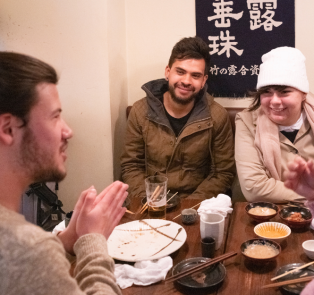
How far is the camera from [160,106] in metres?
Result: 2.52

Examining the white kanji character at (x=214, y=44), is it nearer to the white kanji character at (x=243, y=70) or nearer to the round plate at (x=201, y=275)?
the white kanji character at (x=243, y=70)

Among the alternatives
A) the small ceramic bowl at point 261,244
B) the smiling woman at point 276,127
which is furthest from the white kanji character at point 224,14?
the small ceramic bowl at point 261,244

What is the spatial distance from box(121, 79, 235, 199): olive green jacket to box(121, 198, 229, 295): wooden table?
0.62 metres

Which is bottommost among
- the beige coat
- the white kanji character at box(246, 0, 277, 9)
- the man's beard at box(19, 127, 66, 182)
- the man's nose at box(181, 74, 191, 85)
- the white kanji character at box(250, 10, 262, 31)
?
the beige coat

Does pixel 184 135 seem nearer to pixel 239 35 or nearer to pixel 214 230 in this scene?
pixel 239 35

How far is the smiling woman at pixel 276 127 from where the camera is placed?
1975 millimetres

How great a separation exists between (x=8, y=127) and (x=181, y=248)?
31.6 inches

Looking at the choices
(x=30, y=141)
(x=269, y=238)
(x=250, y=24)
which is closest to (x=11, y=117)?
(x=30, y=141)

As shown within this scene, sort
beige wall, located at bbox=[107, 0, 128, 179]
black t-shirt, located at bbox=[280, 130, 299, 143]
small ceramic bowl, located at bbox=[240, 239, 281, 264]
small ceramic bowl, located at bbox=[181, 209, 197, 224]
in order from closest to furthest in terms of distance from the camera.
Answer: small ceramic bowl, located at bbox=[240, 239, 281, 264]
small ceramic bowl, located at bbox=[181, 209, 197, 224]
black t-shirt, located at bbox=[280, 130, 299, 143]
beige wall, located at bbox=[107, 0, 128, 179]

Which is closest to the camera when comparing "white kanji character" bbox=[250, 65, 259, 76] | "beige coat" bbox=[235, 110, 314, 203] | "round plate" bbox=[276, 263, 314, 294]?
"round plate" bbox=[276, 263, 314, 294]

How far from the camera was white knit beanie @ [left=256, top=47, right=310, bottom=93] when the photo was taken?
1.97 m

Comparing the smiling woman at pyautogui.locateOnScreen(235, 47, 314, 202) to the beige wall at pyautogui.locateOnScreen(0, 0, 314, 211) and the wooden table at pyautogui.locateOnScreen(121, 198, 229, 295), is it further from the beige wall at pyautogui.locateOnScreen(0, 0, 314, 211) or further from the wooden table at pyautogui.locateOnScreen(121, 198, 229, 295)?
the beige wall at pyautogui.locateOnScreen(0, 0, 314, 211)

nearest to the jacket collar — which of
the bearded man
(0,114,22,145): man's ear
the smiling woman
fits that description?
the smiling woman

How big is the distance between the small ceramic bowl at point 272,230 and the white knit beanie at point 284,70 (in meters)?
0.84
